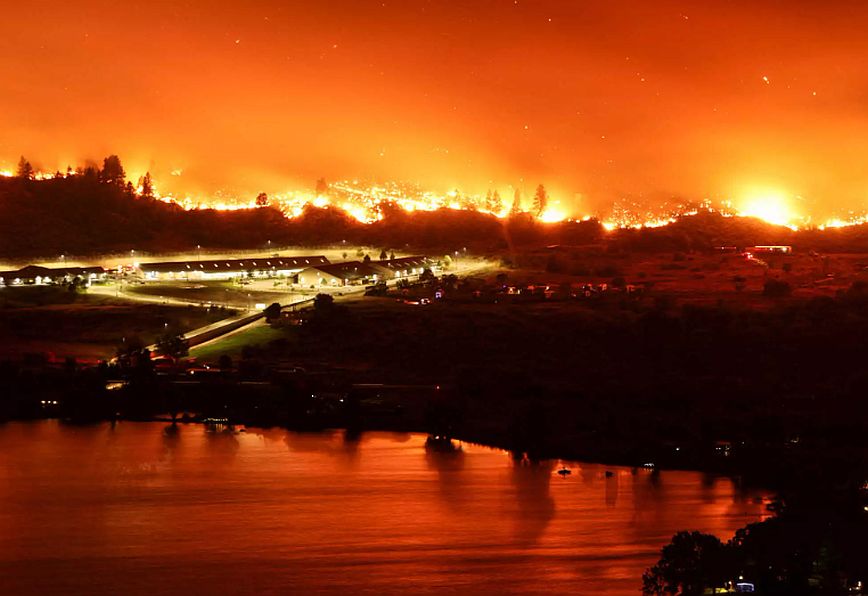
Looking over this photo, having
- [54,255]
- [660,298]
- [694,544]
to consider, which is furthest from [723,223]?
[694,544]

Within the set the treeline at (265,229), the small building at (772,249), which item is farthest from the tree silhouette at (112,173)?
the small building at (772,249)

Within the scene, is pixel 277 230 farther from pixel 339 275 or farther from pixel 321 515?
pixel 321 515

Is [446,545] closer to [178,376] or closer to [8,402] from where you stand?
[178,376]

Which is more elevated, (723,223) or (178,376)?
(723,223)

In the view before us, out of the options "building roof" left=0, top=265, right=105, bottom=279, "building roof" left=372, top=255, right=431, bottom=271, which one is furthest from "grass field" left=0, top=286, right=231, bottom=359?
"building roof" left=372, top=255, right=431, bottom=271

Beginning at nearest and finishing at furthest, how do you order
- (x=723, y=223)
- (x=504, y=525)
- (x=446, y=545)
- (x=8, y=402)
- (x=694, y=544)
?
(x=694, y=544)
(x=446, y=545)
(x=504, y=525)
(x=8, y=402)
(x=723, y=223)

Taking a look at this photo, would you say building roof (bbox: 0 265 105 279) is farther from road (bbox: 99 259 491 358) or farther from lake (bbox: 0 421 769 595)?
lake (bbox: 0 421 769 595)

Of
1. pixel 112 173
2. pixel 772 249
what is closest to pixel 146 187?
pixel 112 173
